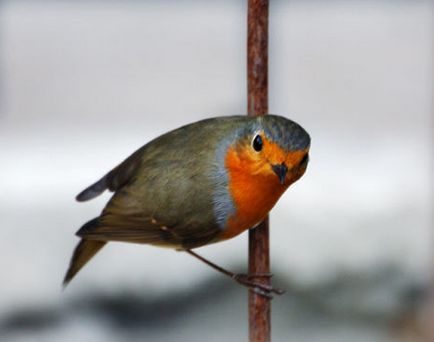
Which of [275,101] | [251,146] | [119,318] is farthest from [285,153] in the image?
[275,101]

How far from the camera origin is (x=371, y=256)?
384cm

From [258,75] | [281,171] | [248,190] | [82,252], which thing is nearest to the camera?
[258,75]

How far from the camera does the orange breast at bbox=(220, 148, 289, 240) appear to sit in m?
1.82

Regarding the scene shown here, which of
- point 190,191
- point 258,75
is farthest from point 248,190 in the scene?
point 258,75

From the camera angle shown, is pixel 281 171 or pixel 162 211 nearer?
pixel 281 171

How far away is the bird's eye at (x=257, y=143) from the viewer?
174 cm

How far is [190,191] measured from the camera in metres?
1.88

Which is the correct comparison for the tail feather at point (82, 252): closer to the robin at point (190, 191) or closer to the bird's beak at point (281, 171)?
the robin at point (190, 191)

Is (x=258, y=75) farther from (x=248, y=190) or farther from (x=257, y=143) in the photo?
(x=248, y=190)

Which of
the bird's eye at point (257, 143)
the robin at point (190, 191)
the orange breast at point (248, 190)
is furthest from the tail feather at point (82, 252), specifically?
the bird's eye at point (257, 143)

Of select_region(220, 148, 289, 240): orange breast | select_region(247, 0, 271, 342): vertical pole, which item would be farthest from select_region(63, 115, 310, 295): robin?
select_region(247, 0, 271, 342): vertical pole

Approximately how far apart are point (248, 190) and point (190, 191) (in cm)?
10

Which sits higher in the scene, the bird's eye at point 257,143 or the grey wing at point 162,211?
the bird's eye at point 257,143

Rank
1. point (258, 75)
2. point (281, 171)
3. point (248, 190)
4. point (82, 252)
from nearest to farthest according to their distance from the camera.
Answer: point (258, 75) → point (281, 171) → point (248, 190) → point (82, 252)
